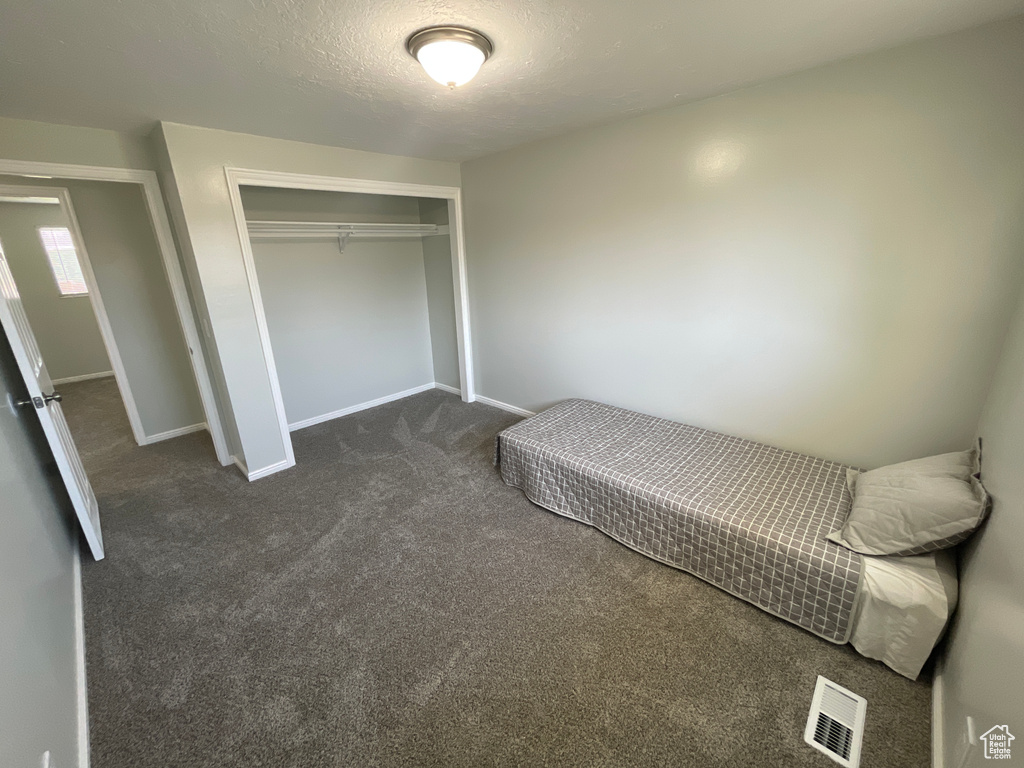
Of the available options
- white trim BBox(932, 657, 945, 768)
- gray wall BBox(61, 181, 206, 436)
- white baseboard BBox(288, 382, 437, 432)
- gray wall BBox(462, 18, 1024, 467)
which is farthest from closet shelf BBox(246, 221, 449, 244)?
white trim BBox(932, 657, 945, 768)

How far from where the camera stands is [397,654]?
164cm

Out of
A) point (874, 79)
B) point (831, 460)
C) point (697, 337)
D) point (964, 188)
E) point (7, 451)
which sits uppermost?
point (874, 79)

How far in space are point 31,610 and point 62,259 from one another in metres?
6.24

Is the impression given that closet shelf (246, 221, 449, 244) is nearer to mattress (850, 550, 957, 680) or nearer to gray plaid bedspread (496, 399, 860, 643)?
gray plaid bedspread (496, 399, 860, 643)

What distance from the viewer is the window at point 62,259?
5.09 metres

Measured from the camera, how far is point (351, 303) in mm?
3982

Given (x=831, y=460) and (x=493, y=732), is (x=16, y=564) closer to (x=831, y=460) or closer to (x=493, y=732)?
(x=493, y=732)

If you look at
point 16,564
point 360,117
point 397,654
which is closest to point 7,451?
point 16,564

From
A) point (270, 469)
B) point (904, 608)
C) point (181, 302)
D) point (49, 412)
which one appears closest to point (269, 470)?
point (270, 469)

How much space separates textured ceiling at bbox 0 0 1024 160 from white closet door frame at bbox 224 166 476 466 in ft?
1.13

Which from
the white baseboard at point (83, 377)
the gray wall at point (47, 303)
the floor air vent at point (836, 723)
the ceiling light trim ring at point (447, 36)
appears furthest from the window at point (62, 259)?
the floor air vent at point (836, 723)

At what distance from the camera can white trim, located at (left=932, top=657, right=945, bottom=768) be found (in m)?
1.22

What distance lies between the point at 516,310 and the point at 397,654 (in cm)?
270

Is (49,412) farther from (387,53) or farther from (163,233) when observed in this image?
(387,53)
